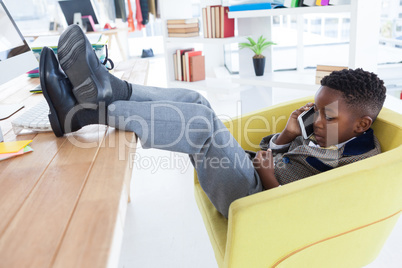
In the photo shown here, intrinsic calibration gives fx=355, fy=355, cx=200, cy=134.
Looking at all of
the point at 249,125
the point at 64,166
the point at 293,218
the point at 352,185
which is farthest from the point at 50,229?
the point at 249,125

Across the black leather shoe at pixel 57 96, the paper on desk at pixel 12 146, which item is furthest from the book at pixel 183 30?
the paper on desk at pixel 12 146

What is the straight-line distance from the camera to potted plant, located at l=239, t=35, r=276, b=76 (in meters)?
2.59

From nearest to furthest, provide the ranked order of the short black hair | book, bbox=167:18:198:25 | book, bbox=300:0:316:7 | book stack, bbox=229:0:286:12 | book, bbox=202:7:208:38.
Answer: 1. the short black hair
2. book, bbox=300:0:316:7
3. book stack, bbox=229:0:286:12
4. book, bbox=202:7:208:38
5. book, bbox=167:18:198:25

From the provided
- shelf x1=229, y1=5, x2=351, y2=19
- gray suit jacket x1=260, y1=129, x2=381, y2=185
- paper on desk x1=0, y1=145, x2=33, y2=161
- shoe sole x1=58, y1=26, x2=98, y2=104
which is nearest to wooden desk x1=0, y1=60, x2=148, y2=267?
paper on desk x1=0, y1=145, x2=33, y2=161

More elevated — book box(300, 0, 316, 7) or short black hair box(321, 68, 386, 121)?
book box(300, 0, 316, 7)

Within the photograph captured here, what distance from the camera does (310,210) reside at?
0.96 meters

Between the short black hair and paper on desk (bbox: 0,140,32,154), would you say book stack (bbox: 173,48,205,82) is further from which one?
paper on desk (bbox: 0,140,32,154)

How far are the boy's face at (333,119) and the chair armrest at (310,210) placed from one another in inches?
9.4

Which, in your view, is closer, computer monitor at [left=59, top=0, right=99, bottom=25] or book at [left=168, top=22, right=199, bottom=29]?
book at [left=168, top=22, right=199, bottom=29]

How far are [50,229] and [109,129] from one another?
0.54 meters

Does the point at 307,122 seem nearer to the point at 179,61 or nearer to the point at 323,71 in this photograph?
the point at 323,71

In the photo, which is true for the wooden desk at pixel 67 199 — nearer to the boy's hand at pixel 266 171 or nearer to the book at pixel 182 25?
the boy's hand at pixel 266 171

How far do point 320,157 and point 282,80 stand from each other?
1.36m

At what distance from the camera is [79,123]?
1062mm
